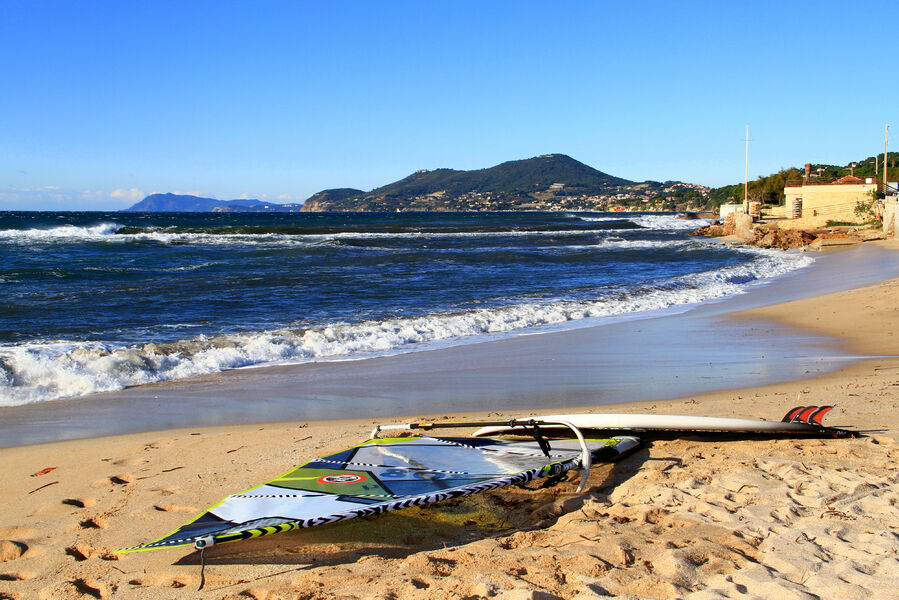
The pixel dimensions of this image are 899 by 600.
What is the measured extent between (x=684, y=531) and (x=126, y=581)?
2.71 m

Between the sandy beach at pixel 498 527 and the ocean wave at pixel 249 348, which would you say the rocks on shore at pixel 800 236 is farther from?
the sandy beach at pixel 498 527

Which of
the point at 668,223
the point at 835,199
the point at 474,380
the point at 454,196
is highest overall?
the point at 454,196

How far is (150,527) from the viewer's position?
367 centimetres

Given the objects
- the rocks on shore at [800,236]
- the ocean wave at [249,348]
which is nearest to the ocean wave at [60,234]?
the ocean wave at [249,348]

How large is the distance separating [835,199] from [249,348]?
3604cm

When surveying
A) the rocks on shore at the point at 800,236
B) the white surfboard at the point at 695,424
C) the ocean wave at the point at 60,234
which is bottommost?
the white surfboard at the point at 695,424

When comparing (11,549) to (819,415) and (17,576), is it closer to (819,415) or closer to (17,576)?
(17,576)

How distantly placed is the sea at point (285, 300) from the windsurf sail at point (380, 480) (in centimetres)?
449

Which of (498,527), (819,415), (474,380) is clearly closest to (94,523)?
(498,527)

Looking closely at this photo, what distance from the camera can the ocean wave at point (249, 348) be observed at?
736cm

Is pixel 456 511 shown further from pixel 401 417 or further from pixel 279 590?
pixel 401 417

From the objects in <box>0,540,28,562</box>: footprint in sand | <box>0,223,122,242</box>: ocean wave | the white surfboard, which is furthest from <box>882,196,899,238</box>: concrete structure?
<box>0,223,122,242</box>: ocean wave

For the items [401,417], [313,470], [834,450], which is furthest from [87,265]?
[834,450]

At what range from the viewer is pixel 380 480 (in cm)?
382
